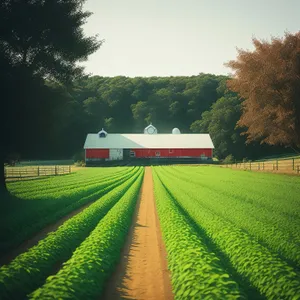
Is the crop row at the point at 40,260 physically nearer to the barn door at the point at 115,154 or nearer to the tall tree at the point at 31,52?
the tall tree at the point at 31,52

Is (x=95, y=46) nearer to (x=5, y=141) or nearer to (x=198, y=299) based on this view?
(x=5, y=141)

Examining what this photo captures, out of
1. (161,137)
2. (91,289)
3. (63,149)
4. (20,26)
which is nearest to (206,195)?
(91,289)

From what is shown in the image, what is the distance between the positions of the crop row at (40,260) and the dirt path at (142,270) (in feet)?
6.27

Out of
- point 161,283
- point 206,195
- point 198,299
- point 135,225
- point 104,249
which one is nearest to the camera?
point 198,299

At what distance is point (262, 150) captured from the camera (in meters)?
78.8

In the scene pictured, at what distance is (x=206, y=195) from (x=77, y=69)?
16.9 meters

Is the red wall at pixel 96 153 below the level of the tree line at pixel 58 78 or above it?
below

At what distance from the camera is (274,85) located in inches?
1250

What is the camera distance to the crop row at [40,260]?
21.2 feet

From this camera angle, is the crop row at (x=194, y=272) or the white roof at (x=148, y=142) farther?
the white roof at (x=148, y=142)

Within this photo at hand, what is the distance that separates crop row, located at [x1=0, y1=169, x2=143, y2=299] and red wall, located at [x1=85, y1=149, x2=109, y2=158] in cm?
5836

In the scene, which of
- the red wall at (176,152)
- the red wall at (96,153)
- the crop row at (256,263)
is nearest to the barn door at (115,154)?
the red wall at (96,153)

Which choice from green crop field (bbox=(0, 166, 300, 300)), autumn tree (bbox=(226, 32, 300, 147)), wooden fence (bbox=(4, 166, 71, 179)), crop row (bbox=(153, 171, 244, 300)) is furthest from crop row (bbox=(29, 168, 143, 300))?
wooden fence (bbox=(4, 166, 71, 179))

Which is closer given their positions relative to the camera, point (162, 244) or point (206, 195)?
point (162, 244)
